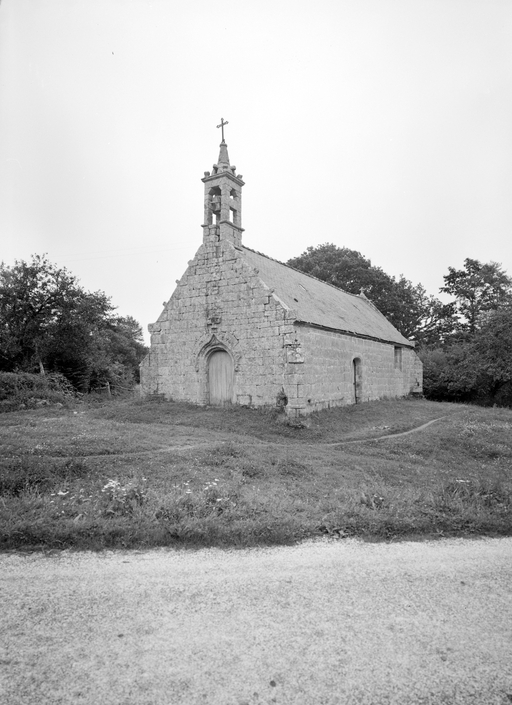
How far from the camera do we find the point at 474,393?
94.9 feet

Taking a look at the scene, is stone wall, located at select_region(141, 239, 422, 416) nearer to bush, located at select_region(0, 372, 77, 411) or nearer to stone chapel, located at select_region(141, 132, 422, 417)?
stone chapel, located at select_region(141, 132, 422, 417)

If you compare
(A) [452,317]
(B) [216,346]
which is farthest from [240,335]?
(A) [452,317]

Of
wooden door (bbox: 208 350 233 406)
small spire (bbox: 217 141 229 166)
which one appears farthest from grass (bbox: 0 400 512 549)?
small spire (bbox: 217 141 229 166)

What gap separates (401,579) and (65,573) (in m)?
3.42

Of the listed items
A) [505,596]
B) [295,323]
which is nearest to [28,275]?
[295,323]

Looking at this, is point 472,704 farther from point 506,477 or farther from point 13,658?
point 506,477

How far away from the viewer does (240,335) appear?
1677cm

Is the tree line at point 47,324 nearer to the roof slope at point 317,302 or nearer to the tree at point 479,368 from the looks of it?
the roof slope at point 317,302

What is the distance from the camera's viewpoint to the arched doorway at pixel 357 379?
66.5ft

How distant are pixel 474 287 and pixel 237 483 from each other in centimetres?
3494

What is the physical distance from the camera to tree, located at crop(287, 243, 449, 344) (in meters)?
40.0

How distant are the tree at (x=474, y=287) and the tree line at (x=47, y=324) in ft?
95.7

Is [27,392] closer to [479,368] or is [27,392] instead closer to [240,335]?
[240,335]

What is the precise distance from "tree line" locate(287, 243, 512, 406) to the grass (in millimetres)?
12548
